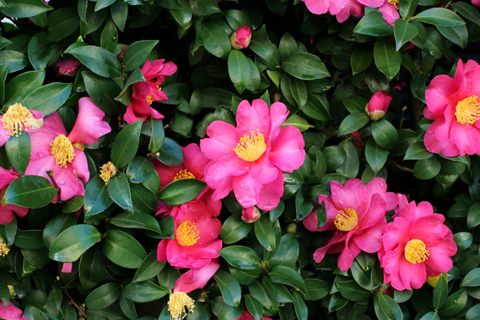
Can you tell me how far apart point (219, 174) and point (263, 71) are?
0.32 m

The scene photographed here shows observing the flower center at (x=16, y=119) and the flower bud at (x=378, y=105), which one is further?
the flower bud at (x=378, y=105)

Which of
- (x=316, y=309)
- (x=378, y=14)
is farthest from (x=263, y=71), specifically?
(x=316, y=309)

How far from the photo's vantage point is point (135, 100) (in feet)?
2.82

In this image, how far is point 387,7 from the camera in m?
0.95

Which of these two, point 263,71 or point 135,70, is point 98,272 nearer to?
point 135,70

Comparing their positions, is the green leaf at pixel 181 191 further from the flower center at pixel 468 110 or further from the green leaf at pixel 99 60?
the flower center at pixel 468 110

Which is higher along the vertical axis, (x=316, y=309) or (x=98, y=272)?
(x=98, y=272)

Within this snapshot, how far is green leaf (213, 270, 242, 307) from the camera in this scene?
35.1 inches

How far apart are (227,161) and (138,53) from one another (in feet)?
0.96

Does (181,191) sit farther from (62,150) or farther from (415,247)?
(415,247)

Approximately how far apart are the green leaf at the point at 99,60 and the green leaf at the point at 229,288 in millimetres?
498

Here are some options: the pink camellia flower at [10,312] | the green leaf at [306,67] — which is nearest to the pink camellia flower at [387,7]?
the green leaf at [306,67]

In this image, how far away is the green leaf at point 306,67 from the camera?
95 centimetres

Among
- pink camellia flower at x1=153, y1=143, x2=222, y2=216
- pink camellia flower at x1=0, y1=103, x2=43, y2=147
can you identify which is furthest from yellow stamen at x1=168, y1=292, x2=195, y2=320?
pink camellia flower at x1=0, y1=103, x2=43, y2=147
